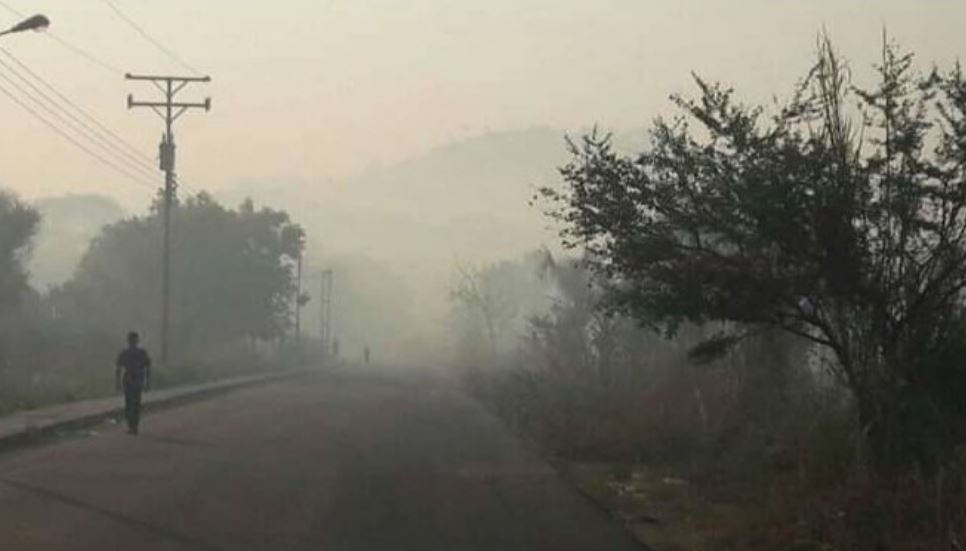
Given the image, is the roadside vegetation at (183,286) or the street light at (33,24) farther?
the roadside vegetation at (183,286)

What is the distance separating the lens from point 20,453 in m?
21.2

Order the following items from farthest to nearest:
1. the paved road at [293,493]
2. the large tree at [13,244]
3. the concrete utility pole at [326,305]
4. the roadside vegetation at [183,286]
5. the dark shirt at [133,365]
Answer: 1. the concrete utility pole at [326,305]
2. the roadside vegetation at [183,286]
3. the large tree at [13,244]
4. the dark shirt at [133,365]
5. the paved road at [293,493]

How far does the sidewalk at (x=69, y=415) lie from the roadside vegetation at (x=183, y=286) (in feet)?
61.0

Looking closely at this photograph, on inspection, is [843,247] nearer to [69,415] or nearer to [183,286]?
[69,415]

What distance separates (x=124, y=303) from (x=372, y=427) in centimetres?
5127

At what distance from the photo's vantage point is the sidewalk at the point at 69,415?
77.9 feet

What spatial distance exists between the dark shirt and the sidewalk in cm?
174

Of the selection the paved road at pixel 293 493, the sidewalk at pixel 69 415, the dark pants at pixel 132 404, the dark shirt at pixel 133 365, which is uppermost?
the dark shirt at pixel 133 365

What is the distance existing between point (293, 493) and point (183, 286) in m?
62.9

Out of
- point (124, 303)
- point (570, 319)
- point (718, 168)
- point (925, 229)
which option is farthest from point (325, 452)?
point (124, 303)

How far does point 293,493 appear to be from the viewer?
15492mm

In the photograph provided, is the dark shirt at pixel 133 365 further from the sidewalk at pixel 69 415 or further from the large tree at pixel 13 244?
the large tree at pixel 13 244

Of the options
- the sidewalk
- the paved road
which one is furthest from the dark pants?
the sidewalk

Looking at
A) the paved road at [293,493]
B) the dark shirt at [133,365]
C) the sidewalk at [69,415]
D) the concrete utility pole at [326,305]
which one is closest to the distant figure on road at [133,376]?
the dark shirt at [133,365]
